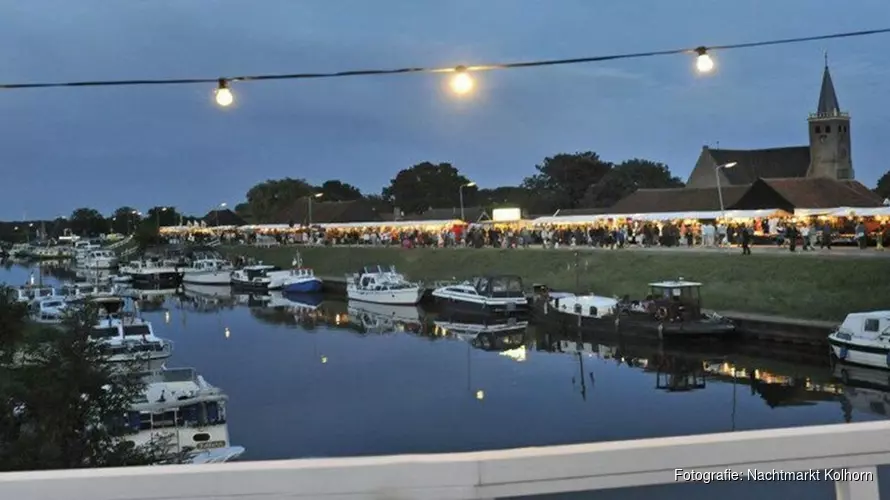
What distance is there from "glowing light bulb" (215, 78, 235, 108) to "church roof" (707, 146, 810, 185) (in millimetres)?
83426

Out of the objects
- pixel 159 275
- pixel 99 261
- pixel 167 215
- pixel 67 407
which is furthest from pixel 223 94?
pixel 167 215

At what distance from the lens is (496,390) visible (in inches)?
1009

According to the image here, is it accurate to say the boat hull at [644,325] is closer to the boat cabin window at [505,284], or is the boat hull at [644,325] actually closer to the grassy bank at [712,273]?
the grassy bank at [712,273]

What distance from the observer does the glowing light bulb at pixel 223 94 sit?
27.4ft

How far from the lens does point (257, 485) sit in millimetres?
2236

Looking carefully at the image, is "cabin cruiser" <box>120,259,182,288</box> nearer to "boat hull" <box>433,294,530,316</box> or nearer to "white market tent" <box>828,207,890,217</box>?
"boat hull" <box>433,294,530,316</box>

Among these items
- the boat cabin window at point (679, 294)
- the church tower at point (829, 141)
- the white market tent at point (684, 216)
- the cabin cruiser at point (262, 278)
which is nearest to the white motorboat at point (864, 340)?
the boat cabin window at point (679, 294)

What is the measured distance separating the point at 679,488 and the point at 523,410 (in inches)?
814

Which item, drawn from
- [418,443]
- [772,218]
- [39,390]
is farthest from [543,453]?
[772,218]

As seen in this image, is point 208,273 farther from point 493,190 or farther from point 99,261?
point 493,190

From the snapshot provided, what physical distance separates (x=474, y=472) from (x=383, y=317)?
1782 inches

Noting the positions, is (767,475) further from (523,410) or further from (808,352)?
(808,352)

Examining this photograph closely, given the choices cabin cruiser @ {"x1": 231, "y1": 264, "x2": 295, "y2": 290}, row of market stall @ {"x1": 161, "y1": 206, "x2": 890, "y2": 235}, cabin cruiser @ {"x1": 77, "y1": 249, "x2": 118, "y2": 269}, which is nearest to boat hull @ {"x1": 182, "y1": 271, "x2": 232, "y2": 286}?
cabin cruiser @ {"x1": 231, "y1": 264, "x2": 295, "y2": 290}

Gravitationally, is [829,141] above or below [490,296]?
above
